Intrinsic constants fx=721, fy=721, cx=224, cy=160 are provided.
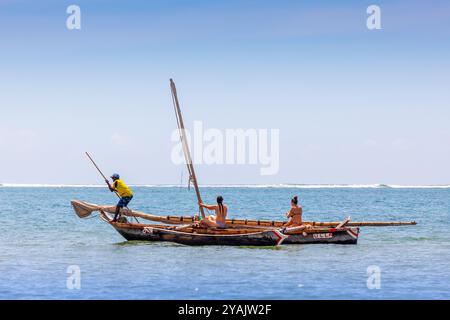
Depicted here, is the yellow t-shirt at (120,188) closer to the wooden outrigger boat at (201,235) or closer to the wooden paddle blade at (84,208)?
the wooden outrigger boat at (201,235)

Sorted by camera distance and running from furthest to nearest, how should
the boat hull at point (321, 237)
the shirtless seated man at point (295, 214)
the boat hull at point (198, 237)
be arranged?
1. the shirtless seated man at point (295, 214)
2. the boat hull at point (321, 237)
3. the boat hull at point (198, 237)

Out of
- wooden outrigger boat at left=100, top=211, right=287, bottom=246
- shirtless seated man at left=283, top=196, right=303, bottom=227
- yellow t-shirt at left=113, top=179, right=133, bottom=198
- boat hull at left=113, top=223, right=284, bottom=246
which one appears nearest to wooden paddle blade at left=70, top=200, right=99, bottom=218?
wooden outrigger boat at left=100, top=211, right=287, bottom=246

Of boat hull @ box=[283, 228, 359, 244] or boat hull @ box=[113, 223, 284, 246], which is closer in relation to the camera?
boat hull @ box=[113, 223, 284, 246]

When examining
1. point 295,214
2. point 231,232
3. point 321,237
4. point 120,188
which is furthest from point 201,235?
point 321,237

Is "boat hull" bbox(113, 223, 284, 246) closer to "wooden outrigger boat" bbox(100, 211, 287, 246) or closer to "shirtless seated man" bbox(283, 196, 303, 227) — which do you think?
"wooden outrigger boat" bbox(100, 211, 287, 246)

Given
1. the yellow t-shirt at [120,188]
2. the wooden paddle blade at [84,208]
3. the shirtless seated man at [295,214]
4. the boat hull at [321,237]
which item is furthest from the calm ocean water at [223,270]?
the yellow t-shirt at [120,188]

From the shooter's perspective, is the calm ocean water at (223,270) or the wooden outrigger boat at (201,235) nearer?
the calm ocean water at (223,270)

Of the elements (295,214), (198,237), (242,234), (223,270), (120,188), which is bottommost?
(223,270)

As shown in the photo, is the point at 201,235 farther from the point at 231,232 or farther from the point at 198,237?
the point at 231,232

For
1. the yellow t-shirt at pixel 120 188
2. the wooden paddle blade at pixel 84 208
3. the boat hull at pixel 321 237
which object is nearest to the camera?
the boat hull at pixel 321 237

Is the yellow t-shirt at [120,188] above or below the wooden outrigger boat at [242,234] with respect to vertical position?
above

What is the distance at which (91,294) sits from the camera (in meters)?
19.6
